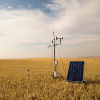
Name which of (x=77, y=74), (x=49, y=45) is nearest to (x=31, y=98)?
(x=77, y=74)

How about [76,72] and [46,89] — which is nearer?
[46,89]

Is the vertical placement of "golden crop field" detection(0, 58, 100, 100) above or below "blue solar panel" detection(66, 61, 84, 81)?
below

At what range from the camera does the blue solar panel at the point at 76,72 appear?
371 inches

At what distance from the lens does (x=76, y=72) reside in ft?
32.2

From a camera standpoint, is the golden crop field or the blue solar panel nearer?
the golden crop field

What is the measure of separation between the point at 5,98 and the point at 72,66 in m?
6.36

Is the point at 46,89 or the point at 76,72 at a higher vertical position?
the point at 76,72

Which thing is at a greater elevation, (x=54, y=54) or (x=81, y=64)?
(x=54, y=54)

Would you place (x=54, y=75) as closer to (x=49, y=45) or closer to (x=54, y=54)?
(x=54, y=54)

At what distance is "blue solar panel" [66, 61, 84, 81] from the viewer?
9.43m

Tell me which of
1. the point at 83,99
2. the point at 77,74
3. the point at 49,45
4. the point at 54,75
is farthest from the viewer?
the point at 49,45

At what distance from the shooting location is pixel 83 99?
603 centimetres

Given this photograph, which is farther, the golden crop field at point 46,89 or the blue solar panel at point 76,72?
the blue solar panel at point 76,72

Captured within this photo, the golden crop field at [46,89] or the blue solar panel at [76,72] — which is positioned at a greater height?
the blue solar panel at [76,72]
